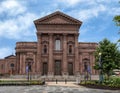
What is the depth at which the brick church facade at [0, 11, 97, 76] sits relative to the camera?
91.0 m

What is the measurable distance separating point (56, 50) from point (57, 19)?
8912mm

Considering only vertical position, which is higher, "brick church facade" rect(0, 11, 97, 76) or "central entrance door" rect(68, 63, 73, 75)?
"brick church facade" rect(0, 11, 97, 76)

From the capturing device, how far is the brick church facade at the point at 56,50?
299 feet

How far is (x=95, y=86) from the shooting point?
1711 inches

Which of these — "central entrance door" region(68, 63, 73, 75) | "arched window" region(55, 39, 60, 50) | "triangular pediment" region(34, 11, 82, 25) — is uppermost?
"triangular pediment" region(34, 11, 82, 25)

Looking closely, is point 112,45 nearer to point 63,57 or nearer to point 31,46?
point 63,57

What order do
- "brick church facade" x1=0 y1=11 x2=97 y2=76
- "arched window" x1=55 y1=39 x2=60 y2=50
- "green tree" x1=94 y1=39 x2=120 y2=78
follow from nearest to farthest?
"green tree" x1=94 y1=39 x2=120 y2=78 → "brick church facade" x1=0 y1=11 x2=97 y2=76 → "arched window" x1=55 y1=39 x2=60 y2=50

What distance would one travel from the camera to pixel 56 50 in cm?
9262

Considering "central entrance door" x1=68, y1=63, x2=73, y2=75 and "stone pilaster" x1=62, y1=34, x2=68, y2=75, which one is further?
"central entrance door" x1=68, y1=63, x2=73, y2=75

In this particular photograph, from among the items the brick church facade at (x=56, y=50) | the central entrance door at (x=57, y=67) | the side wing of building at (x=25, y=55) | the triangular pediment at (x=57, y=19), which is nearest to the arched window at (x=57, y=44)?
the brick church facade at (x=56, y=50)

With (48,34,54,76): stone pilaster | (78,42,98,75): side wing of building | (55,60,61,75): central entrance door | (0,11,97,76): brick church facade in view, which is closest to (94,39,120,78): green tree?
(0,11,97,76): brick church facade

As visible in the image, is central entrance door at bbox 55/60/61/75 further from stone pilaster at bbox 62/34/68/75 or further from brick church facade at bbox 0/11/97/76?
stone pilaster at bbox 62/34/68/75

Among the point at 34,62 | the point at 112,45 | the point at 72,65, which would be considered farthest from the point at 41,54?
the point at 112,45

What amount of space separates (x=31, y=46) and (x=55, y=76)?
38.5 ft
